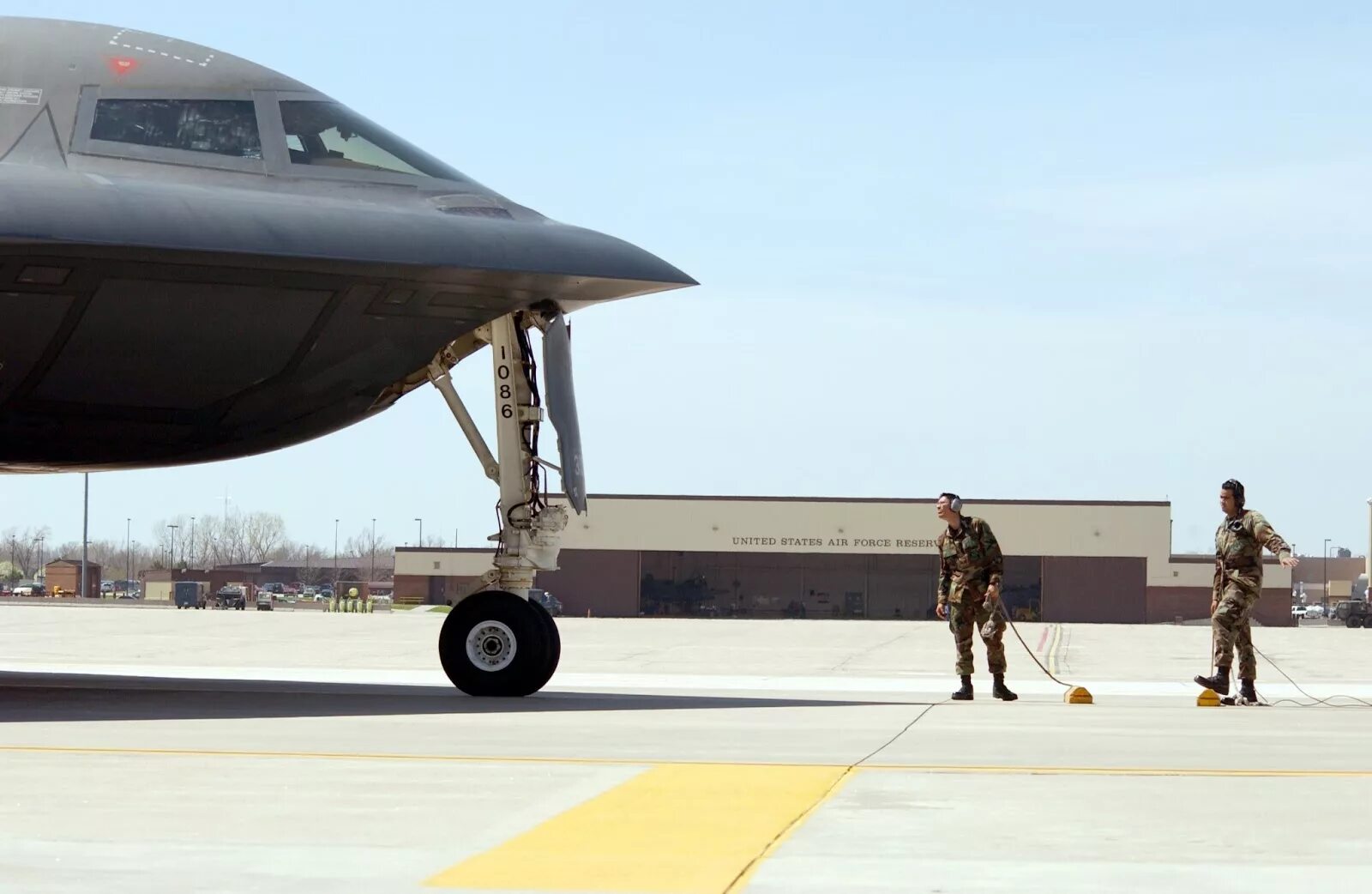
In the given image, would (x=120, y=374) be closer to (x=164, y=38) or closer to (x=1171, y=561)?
(x=164, y=38)

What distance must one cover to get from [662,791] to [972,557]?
836 cm

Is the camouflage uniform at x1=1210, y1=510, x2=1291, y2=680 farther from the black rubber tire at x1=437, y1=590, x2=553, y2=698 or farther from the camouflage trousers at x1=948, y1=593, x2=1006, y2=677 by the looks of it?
the black rubber tire at x1=437, y1=590, x2=553, y2=698

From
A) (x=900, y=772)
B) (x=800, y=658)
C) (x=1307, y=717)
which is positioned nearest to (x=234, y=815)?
(x=900, y=772)

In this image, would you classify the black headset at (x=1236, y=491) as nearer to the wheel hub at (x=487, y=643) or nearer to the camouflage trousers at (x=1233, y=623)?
the camouflage trousers at (x=1233, y=623)

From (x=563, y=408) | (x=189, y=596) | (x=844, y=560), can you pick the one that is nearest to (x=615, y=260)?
(x=563, y=408)

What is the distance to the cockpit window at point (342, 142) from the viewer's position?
49.9 ft

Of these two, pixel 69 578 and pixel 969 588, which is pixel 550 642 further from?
pixel 69 578

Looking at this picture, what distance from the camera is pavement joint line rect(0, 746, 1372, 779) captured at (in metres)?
9.45

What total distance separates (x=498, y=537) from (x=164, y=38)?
5.48m

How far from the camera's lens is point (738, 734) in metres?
A: 11.9

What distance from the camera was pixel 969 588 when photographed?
16.5m

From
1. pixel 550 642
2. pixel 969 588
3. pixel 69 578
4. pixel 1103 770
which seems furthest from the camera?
pixel 69 578

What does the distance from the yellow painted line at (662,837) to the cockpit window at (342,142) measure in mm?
7745

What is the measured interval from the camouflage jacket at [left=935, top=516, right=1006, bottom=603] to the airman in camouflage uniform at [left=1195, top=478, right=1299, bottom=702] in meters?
2.06
